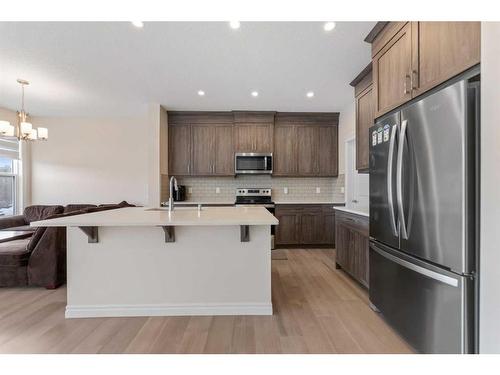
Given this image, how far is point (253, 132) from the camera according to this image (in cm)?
475

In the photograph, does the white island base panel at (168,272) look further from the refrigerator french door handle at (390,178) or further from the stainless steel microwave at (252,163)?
the stainless steel microwave at (252,163)

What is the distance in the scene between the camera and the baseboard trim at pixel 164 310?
2.12 meters

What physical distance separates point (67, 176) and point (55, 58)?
10.1 feet

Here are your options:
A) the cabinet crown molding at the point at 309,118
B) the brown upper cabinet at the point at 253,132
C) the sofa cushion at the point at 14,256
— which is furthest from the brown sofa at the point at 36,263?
the cabinet crown molding at the point at 309,118

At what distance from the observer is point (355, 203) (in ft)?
13.9

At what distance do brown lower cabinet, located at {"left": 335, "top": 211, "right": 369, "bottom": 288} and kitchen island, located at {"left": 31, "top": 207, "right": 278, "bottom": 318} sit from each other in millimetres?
1136

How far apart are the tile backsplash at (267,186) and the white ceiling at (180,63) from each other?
1.48m

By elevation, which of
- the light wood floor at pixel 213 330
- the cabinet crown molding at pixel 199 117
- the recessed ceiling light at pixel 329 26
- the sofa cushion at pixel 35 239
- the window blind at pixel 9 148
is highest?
the recessed ceiling light at pixel 329 26

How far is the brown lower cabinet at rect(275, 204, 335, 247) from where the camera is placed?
4543 millimetres

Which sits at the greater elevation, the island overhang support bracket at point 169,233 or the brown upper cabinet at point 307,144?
the brown upper cabinet at point 307,144

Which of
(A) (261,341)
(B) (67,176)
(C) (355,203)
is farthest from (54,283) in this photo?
(C) (355,203)

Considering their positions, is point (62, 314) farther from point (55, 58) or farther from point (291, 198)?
point (291, 198)

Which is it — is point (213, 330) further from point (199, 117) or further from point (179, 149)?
point (199, 117)

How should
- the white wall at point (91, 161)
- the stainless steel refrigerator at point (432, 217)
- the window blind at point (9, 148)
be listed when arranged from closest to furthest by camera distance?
the stainless steel refrigerator at point (432, 217), the window blind at point (9, 148), the white wall at point (91, 161)
